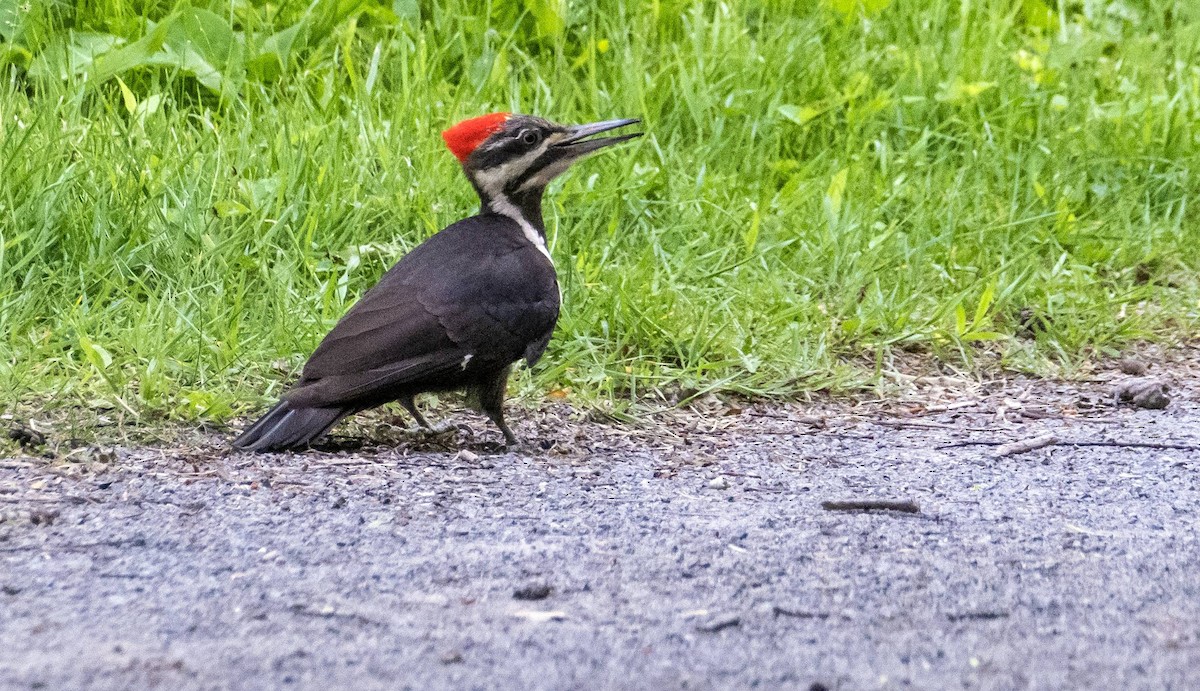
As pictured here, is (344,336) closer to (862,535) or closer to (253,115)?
Answer: (862,535)

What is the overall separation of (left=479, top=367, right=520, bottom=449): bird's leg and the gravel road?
0.55 ft

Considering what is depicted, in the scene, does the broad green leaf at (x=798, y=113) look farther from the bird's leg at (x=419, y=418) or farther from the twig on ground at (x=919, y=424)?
the bird's leg at (x=419, y=418)

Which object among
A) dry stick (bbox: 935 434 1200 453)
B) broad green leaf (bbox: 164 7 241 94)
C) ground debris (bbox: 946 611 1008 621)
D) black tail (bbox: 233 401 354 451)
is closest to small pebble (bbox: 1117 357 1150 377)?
dry stick (bbox: 935 434 1200 453)

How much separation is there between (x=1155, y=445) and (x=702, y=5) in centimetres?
391

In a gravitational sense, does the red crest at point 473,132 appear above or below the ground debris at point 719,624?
above

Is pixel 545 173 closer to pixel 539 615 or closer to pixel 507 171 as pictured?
pixel 507 171

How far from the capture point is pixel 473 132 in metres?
5.10

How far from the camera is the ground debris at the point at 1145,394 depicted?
5.10m

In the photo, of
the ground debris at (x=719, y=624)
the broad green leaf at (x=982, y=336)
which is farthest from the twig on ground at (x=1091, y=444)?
the ground debris at (x=719, y=624)

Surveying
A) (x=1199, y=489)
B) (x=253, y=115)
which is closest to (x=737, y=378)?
(x=1199, y=489)

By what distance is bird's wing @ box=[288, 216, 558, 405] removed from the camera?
14.1ft

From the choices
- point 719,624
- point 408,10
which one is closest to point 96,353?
point 719,624

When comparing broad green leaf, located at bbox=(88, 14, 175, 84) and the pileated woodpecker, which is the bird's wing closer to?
the pileated woodpecker

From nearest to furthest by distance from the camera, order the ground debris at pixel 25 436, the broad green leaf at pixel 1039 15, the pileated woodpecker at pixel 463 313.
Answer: the ground debris at pixel 25 436 → the pileated woodpecker at pixel 463 313 → the broad green leaf at pixel 1039 15
